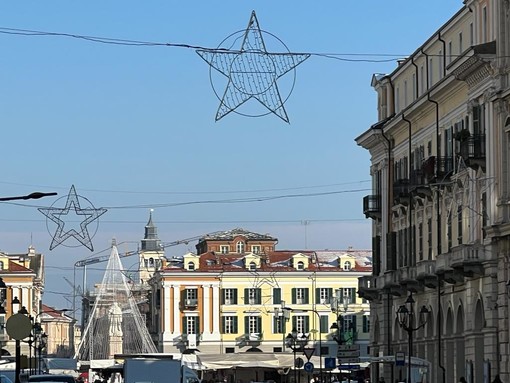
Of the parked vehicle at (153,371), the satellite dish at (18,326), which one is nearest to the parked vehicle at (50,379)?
the parked vehicle at (153,371)

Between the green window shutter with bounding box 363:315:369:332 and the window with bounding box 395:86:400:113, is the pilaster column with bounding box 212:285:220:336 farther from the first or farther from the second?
the window with bounding box 395:86:400:113

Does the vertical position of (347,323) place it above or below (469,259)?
below

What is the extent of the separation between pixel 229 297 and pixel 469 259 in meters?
89.2

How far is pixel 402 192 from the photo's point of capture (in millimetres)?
77312

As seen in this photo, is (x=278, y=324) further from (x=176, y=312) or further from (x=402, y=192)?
(x=402, y=192)

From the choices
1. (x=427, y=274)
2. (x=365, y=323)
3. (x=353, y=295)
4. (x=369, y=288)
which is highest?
(x=353, y=295)

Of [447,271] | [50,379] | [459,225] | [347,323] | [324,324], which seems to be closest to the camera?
[50,379]

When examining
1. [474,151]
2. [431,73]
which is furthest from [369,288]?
[474,151]

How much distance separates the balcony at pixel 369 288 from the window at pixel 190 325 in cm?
6284

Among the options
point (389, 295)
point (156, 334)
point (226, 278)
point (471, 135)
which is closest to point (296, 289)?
point (226, 278)

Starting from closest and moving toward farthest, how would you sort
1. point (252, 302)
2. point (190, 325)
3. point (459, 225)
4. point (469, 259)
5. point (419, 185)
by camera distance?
point (469, 259)
point (459, 225)
point (419, 185)
point (190, 325)
point (252, 302)

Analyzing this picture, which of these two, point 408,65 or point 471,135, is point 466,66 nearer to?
point 471,135

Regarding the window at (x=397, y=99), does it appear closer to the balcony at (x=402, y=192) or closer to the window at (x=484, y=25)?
the balcony at (x=402, y=192)

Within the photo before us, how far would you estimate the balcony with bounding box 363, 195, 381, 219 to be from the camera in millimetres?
85500
